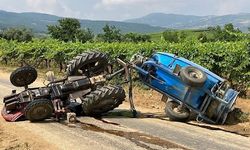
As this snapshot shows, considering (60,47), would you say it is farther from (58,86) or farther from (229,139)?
(229,139)

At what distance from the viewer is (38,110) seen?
11.6 meters

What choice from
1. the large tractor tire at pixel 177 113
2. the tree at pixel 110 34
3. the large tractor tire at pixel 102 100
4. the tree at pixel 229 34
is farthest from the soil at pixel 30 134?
the tree at pixel 110 34

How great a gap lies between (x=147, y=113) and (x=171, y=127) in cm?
259

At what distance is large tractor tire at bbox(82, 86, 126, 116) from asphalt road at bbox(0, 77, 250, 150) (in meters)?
0.28

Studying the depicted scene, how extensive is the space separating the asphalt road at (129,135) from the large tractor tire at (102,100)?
0.28 m

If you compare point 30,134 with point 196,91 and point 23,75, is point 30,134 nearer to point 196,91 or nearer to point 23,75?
point 23,75

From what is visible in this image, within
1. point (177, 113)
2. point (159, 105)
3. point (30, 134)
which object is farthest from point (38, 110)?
point (159, 105)

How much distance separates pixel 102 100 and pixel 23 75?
261 centimetres

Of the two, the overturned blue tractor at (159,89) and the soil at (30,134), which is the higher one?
the overturned blue tractor at (159,89)

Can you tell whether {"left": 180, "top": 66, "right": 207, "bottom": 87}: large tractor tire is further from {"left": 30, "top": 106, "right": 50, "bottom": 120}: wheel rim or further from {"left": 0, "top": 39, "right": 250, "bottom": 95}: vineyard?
{"left": 0, "top": 39, "right": 250, "bottom": 95}: vineyard

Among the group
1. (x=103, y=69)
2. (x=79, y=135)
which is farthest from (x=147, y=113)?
(x=79, y=135)

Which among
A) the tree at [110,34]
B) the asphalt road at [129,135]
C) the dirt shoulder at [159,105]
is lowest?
the tree at [110,34]

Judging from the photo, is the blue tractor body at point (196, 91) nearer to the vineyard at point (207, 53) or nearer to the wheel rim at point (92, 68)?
the wheel rim at point (92, 68)

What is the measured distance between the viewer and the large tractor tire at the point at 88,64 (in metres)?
13.5
